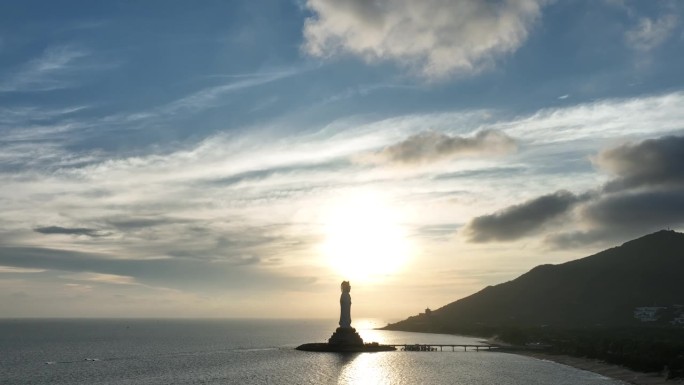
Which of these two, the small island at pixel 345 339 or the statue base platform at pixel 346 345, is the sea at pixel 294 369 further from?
the small island at pixel 345 339

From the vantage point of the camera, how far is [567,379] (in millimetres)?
93125

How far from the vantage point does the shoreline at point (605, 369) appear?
3338 inches

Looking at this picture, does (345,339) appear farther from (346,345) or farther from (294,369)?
(294,369)

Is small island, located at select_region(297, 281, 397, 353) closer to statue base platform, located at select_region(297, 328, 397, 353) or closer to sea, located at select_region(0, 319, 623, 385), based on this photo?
statue base platform, located at select_region(297, 328, 397, 353)

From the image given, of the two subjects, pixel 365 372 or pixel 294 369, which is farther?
pixel 294 369

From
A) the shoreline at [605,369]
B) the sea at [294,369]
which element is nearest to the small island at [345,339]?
the sea at [294,369]

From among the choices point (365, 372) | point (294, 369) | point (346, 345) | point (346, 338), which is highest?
point (346, 338)

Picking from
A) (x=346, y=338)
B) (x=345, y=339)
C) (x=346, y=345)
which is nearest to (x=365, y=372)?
(x=346, y=345)

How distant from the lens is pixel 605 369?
344 feet

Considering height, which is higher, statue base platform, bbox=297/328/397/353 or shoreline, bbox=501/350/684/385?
statue base platform, bbox=297/328/397/353

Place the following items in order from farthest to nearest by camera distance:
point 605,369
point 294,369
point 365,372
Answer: point 294,369
point 605,369
point 365,372

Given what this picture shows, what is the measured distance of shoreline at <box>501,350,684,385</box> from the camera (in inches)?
3338

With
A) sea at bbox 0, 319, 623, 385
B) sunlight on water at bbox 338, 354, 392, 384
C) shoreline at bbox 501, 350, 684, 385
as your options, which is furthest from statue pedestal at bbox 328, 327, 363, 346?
shoreline at bbox 501, 350, 684, 385

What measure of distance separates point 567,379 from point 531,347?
205 feet
